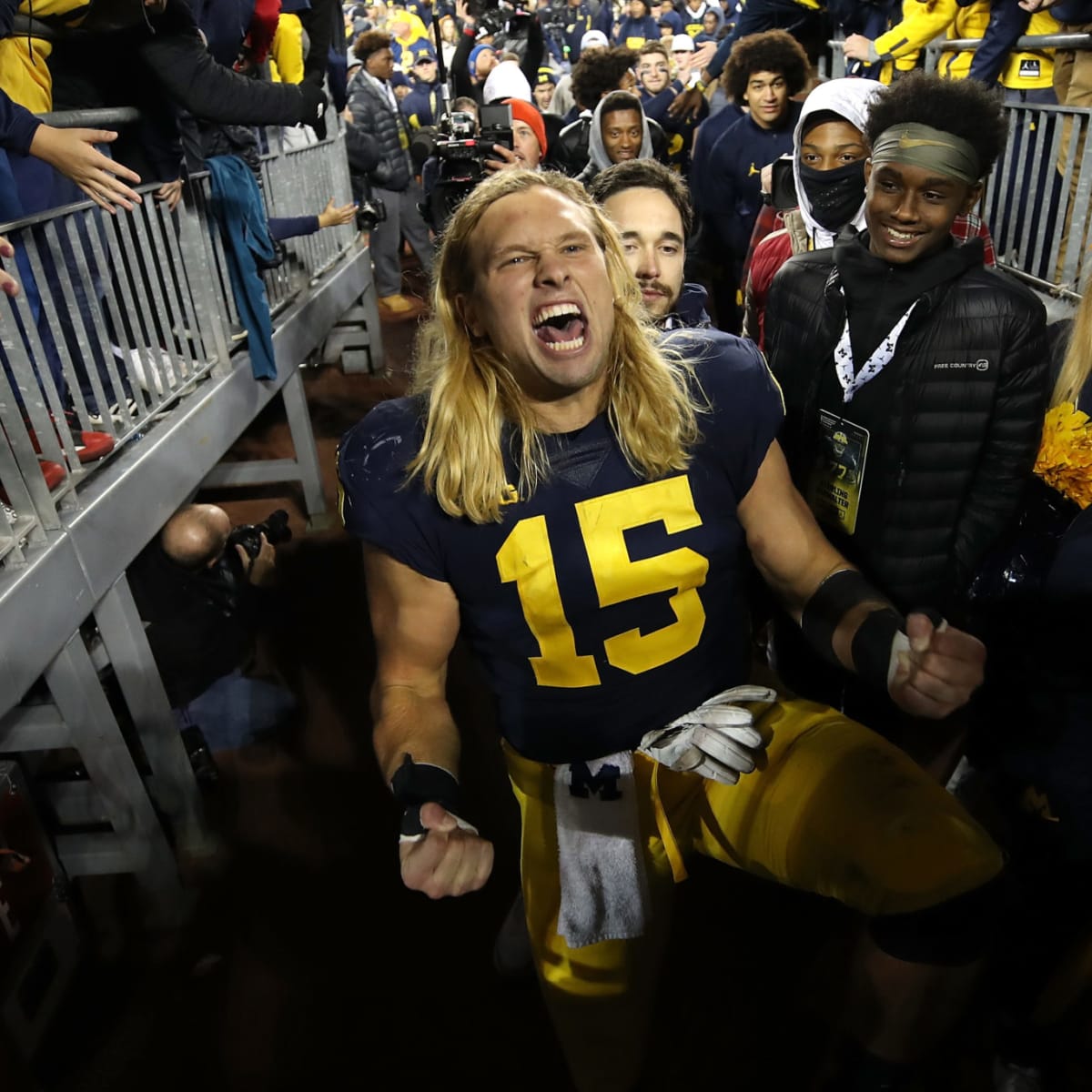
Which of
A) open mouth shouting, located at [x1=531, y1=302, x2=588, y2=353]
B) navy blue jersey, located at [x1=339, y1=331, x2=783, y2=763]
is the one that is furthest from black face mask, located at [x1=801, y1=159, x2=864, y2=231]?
open mouth shouting, located at [x1=531, y1=302, x2=588, y2=353]

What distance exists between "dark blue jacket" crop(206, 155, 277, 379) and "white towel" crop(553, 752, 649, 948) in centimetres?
291

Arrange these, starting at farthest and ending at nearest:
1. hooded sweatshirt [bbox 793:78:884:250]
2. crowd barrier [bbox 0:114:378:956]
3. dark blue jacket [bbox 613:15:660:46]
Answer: dark blue jacket [bbox 613:15:660:46]
hooded sweatshirt [bbox 793:78:884:250]
crowd barrier [bbox 0:114:378:956]

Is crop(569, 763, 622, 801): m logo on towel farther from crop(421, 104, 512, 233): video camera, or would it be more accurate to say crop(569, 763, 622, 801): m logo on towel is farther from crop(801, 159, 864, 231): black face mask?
crop(421, 104, 512, 233): video camera

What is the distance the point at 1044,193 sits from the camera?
3.93 meters

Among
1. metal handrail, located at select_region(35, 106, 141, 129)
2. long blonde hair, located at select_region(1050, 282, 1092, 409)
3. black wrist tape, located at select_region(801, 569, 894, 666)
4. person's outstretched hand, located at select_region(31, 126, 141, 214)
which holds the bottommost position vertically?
black wrist tape, located at select_region(801, 569, 894, 666)

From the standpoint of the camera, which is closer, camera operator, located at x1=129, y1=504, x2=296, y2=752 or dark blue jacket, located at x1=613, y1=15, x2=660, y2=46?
camera operator, located at x1=129, y1=504, x2=296, y2=752

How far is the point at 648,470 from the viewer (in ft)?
6.02

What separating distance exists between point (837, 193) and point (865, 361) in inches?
42.4

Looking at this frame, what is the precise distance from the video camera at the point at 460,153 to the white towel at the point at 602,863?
13.8ft

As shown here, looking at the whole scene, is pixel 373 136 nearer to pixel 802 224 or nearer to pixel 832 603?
pixel 802 224

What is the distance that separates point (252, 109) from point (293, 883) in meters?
2.72

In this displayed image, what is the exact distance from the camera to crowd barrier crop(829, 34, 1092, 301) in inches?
143

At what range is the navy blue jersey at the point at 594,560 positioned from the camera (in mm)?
1802

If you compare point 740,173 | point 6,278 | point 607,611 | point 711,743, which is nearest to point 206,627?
point 6,278
